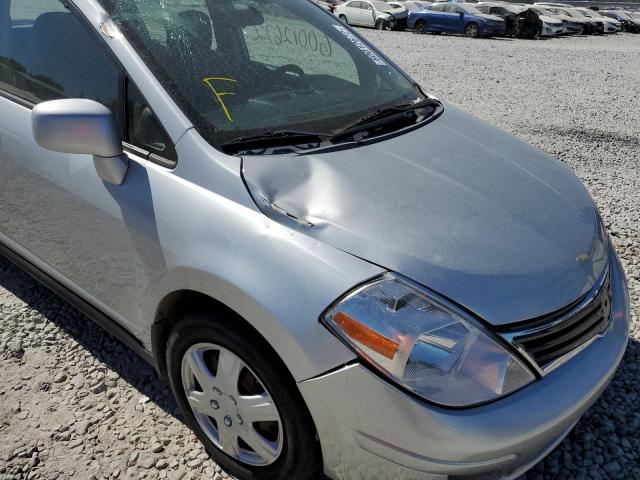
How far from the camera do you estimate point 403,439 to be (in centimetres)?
146

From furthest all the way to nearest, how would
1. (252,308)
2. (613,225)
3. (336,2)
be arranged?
(336,2) < (613,225) < (252,308)

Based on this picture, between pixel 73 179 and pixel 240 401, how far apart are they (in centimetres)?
104

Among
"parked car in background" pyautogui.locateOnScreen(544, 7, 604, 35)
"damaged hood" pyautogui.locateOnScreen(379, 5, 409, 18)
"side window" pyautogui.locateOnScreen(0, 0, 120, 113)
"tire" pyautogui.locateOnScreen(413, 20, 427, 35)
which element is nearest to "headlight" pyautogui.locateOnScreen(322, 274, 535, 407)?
"side window" pyautogui.locateOnScreen(0, 0, 120, 113)

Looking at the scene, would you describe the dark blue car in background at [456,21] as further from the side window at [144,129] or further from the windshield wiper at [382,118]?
the side window at [144,129]

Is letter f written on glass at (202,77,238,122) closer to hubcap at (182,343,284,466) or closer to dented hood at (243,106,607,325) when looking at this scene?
dented hood at (243,106,607,325)

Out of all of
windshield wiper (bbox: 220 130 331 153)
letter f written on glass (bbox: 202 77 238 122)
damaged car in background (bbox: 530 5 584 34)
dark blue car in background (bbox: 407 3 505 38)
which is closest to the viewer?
windshield wiper (bbox: 220 130 331 153)

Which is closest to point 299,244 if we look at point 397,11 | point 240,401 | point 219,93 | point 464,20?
point 240,401

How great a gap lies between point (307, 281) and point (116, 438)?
1.22m

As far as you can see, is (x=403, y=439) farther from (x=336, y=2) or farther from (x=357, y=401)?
(x=336, y=2)

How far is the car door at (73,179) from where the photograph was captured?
194 centimetres

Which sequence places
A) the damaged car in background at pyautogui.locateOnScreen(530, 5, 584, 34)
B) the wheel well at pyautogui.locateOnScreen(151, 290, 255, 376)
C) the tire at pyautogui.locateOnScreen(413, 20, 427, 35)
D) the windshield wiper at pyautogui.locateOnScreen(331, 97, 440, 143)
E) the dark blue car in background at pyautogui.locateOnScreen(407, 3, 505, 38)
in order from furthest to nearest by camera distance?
1. the damaged car in background at pyautogui.locateOnScreen(530, 5, 584, 34)
2. the tire at pyautogui.locateOnScreen(413, 20, 427, 35)
3. the dark blue car in background at pyautogui.locateOnScreen(407, 3, 505, 38)
4. the windshield wiper at pyautogui.locateOnScreen(331, 97, 440, 143)
5. the wheel well at pyautogui.locateOnScreen(151, 290, 255, 376)

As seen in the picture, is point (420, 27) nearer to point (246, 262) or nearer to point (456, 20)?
point (456, 20)

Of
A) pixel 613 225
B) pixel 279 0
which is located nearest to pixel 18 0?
pixel 279 0

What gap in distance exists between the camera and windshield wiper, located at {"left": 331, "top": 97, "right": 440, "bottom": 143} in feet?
6.94
